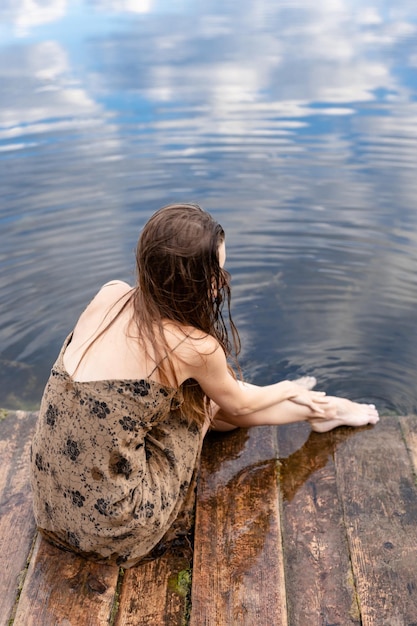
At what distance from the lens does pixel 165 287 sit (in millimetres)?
2385

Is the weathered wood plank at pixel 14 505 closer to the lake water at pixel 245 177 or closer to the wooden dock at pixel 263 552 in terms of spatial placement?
the wooden dock at pixel 263 552

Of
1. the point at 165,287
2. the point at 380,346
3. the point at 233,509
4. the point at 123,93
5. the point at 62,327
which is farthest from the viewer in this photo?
the point at 123,93

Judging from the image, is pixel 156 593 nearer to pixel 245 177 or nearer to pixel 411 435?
pixel 411 435

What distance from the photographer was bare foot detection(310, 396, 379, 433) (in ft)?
10.8

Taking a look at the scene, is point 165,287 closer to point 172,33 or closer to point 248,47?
point 248,47

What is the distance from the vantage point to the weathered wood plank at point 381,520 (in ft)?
7.98

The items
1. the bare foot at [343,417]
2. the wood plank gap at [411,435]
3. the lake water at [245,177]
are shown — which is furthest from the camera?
the lake water at [245,177]

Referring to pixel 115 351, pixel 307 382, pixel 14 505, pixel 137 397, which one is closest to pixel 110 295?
pixel 115 351

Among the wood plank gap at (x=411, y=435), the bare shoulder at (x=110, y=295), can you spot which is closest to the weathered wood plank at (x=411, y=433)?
the wood plank gap at (x=411, y=435)

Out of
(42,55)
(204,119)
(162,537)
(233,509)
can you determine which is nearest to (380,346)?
(233,509)

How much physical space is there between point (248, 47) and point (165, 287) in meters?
10.1

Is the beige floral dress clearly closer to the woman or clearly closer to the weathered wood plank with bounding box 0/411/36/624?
the woman

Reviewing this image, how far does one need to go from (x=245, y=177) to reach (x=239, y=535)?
4709 millimetres

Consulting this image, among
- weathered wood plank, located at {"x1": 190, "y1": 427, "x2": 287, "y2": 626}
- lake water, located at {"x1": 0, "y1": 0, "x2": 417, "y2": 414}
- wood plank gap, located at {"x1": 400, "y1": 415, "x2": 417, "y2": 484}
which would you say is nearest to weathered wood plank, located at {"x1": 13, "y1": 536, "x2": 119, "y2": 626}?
weathered wood plank, located at {"x1": 190, "y1": 427, "x2": 287, "y2": 626}
